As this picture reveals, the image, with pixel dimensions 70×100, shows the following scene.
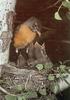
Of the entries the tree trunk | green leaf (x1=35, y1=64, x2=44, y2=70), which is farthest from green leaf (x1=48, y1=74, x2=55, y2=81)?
the tree trunk

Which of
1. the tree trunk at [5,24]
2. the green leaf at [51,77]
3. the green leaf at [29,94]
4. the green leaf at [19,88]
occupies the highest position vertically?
the tree trunk at [5,24]

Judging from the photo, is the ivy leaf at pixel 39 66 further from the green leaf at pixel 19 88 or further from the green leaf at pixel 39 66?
the green leaf at pixel 19 88

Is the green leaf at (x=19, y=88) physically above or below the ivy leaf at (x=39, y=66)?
below

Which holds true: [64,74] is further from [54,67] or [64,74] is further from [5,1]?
[5,1]

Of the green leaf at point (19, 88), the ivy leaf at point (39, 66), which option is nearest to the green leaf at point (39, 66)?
the ivy leaf at point (39, 66)

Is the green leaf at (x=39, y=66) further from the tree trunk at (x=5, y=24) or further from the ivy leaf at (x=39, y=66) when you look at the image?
the tree trunk at (x=5, y=24)

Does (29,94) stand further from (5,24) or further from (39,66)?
(5,24)

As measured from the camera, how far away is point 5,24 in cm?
133

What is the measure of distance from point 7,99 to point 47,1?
1.52 ft

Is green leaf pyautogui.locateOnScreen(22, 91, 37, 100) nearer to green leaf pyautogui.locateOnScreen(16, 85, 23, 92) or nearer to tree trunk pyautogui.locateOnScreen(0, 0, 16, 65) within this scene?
green leaf pyautogui.locateOnScreen(16, 85, 23, 92)

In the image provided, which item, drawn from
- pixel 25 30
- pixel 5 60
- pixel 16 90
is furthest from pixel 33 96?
pixel 25 30

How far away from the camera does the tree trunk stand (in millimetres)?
1309

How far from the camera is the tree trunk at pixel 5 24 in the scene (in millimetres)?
1309

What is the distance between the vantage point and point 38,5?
57.7 inches
